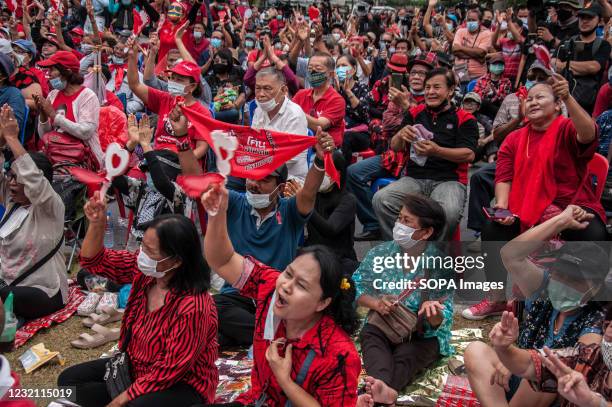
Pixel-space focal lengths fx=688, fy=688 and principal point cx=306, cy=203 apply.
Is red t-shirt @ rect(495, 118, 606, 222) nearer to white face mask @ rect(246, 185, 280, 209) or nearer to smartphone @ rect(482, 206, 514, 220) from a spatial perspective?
smartphone @ rect(482, 206, 514, 220)

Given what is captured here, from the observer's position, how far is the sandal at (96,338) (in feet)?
15.6

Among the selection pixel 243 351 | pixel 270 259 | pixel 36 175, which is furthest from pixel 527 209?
pixel 36 175

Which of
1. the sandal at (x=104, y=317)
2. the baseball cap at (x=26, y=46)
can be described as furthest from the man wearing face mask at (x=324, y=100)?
the baseball cap at (x=26, y=46)

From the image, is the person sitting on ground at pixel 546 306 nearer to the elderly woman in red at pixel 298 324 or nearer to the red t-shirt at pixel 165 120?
the elderly woman in red at pixel 298 324

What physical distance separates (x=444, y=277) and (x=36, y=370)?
2.67 m

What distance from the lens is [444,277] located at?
165 inches

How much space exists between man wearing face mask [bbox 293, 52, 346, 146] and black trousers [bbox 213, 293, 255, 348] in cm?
243

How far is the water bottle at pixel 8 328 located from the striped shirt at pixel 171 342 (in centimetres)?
123

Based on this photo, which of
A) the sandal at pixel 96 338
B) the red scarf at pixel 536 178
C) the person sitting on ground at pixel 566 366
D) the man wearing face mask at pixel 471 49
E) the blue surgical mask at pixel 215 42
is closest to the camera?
the person sitting on ground at pixel 566 366

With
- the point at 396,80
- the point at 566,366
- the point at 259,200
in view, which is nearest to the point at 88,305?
the point at 259,200

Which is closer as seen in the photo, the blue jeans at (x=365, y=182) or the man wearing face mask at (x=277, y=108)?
the man wearing face mask at (x=277, y=108)

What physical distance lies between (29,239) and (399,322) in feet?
8.86

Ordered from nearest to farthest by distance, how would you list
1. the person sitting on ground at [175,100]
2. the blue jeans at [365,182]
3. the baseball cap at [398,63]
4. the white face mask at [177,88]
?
1. the person sitting on ground at [175,100]
2. the white face mask at [177,88]
3. the blue jeans at [365,182]
4. the baseball cap at [398,63]

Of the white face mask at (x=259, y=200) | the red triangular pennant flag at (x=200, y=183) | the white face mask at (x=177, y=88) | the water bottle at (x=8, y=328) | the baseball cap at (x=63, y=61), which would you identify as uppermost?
the red triangular pennant flag at (x=200, y=183)
